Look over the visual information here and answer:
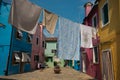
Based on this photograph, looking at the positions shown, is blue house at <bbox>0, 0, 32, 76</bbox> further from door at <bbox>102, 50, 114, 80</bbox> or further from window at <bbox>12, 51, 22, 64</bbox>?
door at <bbox>102, 50, 114, 80</bbox>

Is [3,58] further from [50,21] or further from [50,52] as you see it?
[50,52]

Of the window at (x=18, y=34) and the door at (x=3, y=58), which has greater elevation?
the window at (x=18, y=34)

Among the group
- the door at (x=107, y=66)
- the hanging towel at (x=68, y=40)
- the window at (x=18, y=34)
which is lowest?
the door at (x=107, y=66)

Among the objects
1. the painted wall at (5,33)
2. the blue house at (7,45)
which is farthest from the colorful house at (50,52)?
→ the painted wall at (5,33)

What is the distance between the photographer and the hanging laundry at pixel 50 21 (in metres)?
10.5

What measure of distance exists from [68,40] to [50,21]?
163 cm

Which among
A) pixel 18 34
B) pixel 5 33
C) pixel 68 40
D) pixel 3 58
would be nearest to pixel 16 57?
pixel 3 58

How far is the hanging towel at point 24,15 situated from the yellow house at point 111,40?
412cm

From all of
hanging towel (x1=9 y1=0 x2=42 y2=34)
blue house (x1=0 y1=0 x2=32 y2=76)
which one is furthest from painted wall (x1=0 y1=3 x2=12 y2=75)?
hanging towel (x1=9 y1=0 x2=42 y2=34)

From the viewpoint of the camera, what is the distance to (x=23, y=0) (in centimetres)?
905

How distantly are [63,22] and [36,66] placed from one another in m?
20.8

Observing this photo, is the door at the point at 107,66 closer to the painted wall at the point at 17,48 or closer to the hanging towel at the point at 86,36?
the hanging towel at the point at 86,36

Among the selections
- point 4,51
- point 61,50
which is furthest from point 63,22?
point 4,51

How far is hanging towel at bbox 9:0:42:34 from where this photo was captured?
853 centimetres
